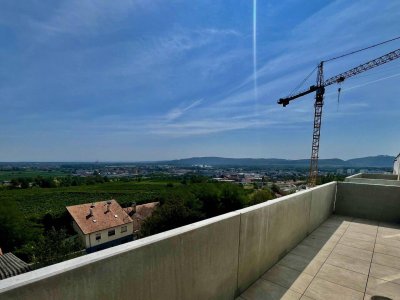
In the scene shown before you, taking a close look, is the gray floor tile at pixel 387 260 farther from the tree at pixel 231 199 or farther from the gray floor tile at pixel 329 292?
the tree at pixel 231 199

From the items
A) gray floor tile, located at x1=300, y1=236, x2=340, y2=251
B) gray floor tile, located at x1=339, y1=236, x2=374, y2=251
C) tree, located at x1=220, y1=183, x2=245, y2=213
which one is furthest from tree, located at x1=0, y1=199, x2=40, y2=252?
gray floor tile, located at x1=339, y1=236, x2=374, y2=251

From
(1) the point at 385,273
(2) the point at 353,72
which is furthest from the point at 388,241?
(2) the point at 353,72

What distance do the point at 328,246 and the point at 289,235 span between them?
33.6 inches

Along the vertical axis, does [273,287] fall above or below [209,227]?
below

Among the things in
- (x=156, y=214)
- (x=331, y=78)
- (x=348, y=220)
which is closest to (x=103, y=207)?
(x=156, y=214)

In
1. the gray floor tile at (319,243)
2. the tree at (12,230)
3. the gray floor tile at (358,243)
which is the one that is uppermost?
the gray floor tile at (358,243)

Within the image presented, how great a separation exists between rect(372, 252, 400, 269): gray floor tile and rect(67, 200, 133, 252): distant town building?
998 inches

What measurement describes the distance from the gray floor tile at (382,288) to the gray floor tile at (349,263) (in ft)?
Answer: 0.69

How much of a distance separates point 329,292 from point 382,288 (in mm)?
630

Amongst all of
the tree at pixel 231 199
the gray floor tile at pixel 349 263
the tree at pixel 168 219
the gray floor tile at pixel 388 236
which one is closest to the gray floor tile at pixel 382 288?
the gray floor tile at pixel 349 263

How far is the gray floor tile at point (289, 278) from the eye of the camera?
248 centimetres

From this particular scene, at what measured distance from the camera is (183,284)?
66.2 inches

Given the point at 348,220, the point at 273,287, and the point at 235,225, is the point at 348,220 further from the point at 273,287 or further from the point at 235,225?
the point at 235,225

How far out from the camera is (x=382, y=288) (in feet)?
8.06
